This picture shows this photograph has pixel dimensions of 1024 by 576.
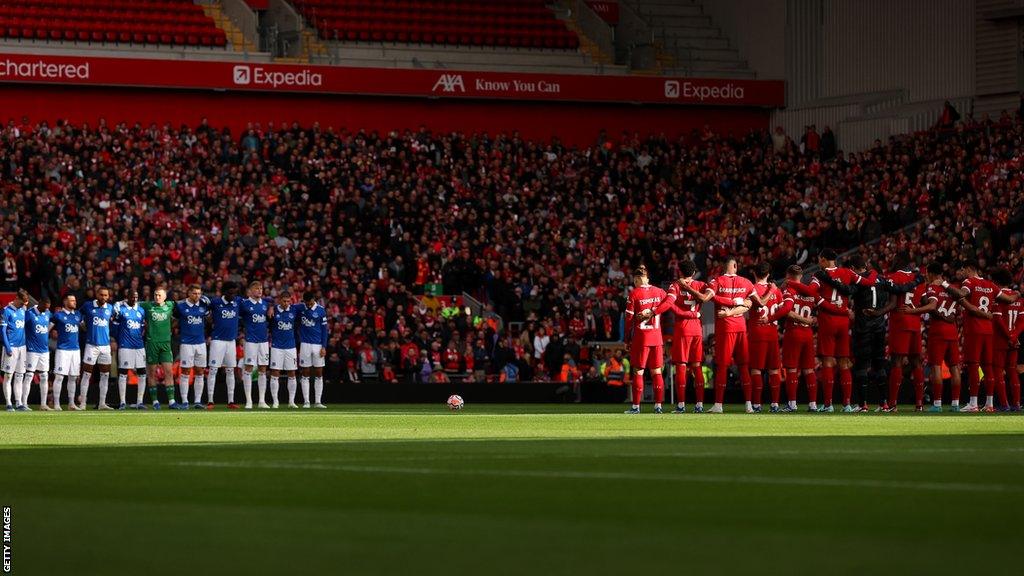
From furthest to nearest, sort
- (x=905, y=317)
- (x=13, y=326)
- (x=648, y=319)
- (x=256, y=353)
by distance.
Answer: (x=256, y=353), (x=13, y=326), (x=905, y=317), (x=648, y=319)

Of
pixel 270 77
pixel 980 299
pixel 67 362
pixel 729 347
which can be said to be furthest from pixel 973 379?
pixel 270 77

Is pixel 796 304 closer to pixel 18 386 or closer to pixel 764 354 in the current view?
pixel 764 354

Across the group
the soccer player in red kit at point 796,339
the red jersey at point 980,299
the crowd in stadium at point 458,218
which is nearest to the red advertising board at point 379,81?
the crowd in stadium at point 458,218

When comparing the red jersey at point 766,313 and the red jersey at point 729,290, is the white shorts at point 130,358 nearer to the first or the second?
the red jersey at point 729,290

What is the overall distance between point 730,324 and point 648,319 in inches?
47.3

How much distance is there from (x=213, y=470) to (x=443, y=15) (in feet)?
134

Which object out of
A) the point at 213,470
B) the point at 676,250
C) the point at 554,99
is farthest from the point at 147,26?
the point at 213,470

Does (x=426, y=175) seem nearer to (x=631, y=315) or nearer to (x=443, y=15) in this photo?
(x=443, y=15)

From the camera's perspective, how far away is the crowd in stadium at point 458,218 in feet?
120

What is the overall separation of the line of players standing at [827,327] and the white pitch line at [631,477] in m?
12.9

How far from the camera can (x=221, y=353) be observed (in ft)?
96.6

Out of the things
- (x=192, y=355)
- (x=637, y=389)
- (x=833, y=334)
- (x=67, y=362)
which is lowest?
(x=637, y=389)

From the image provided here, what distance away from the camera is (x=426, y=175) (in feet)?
147

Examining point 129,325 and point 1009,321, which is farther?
point 129,325
